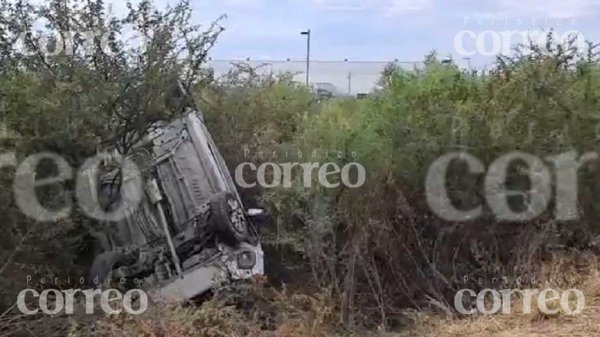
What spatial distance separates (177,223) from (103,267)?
0.80 meters

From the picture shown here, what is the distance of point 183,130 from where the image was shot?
24.4 feet

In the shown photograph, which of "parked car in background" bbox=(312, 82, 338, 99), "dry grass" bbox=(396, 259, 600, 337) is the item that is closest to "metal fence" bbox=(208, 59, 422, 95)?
"parked car in background" bbox=(312, 82, 338, 99)

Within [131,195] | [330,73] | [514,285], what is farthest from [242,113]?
[330,73]

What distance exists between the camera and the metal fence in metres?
9.01

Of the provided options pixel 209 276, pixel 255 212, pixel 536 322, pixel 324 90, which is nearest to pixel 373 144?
pixel 255 212

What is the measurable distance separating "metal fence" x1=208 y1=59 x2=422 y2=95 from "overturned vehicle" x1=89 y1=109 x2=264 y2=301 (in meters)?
1.08

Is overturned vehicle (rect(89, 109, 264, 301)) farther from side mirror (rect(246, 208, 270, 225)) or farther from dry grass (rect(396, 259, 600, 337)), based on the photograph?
dry grass (rect(396, 259, 600, 337))

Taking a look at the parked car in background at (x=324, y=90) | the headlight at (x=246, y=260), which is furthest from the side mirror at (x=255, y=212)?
the parked car in background at (x=324, y=90)

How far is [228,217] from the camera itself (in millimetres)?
6973

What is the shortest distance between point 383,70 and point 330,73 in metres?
6.15

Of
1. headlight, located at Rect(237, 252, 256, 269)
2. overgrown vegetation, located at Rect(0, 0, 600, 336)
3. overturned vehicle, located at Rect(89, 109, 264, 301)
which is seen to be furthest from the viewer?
headlight, located at Rect(237, 252, 256, 269)

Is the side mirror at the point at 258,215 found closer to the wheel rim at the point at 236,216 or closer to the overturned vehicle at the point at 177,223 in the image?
the overturned vehicle at the point at 177,223

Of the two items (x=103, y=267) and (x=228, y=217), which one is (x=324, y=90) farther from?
(x=103, y=267)

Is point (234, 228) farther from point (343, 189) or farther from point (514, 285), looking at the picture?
point (514, 285)
